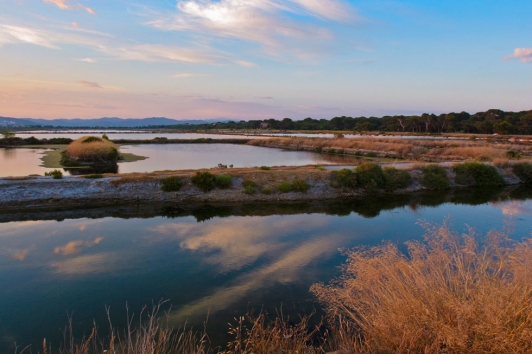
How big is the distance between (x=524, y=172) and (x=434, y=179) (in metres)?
10.5

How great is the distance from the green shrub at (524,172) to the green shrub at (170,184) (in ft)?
95.4

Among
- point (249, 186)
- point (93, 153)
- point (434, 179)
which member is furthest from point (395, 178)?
point (93, 153)

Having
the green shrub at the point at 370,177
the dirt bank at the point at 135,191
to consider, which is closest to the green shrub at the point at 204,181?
the dirt bank at the point at 135,191

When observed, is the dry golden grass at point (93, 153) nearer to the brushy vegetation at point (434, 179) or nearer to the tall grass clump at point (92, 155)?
the tall grass clump at point (92, 155)

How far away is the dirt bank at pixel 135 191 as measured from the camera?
768 inches

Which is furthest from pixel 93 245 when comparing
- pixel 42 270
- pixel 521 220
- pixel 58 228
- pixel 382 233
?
pixel 521 220

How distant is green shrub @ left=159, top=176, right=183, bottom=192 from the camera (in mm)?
21323

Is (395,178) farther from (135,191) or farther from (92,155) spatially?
(92,155)

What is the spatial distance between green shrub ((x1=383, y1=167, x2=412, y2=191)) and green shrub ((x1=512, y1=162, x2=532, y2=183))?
12.1 metres

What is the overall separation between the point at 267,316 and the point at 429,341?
3.93 m

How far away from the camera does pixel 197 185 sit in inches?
859

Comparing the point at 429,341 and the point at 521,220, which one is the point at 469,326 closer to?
the point at 429,341

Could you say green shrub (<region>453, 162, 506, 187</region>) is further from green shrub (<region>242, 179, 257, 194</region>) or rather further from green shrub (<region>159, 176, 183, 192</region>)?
green shrub (<region>159, 176, 183, 192</region>)

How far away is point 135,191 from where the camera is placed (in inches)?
824
